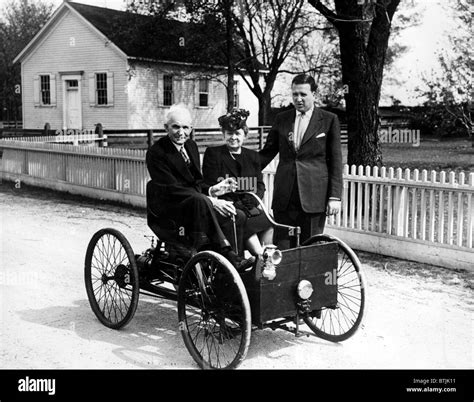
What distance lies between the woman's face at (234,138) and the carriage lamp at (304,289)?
141 centimetres

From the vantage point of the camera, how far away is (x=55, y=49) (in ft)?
110

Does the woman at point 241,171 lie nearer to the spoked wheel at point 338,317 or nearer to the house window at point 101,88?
the spoked wheel at point 338,317

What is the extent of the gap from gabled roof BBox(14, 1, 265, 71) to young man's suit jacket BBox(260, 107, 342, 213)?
12929 millimetres

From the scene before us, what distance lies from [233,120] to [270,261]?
1409 mm

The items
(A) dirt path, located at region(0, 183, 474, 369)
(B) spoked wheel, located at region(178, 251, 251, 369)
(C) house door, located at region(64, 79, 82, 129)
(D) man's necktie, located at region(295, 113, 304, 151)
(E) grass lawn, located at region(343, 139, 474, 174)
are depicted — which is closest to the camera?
(B) spoked wheel, located at region(178, 251, 251, 369)

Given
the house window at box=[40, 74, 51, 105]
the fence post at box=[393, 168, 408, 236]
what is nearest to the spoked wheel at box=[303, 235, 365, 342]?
the fence post at box=[393, 168, 408, 236]

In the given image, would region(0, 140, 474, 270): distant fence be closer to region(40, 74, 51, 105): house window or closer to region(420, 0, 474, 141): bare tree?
region(420, 0, 474, 141): bare tree

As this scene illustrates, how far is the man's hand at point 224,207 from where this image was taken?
5.07 metres

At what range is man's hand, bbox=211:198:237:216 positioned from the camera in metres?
5.07

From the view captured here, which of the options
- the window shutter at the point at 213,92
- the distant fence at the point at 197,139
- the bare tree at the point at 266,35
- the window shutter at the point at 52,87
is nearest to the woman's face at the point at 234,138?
the distant fence at the point at 197,139

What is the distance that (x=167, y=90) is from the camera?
32.1 metres

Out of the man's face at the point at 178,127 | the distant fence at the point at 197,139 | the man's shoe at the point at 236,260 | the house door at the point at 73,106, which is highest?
the house door at the point at 73,106

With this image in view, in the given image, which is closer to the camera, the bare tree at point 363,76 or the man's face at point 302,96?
the man's face at point 302,96
